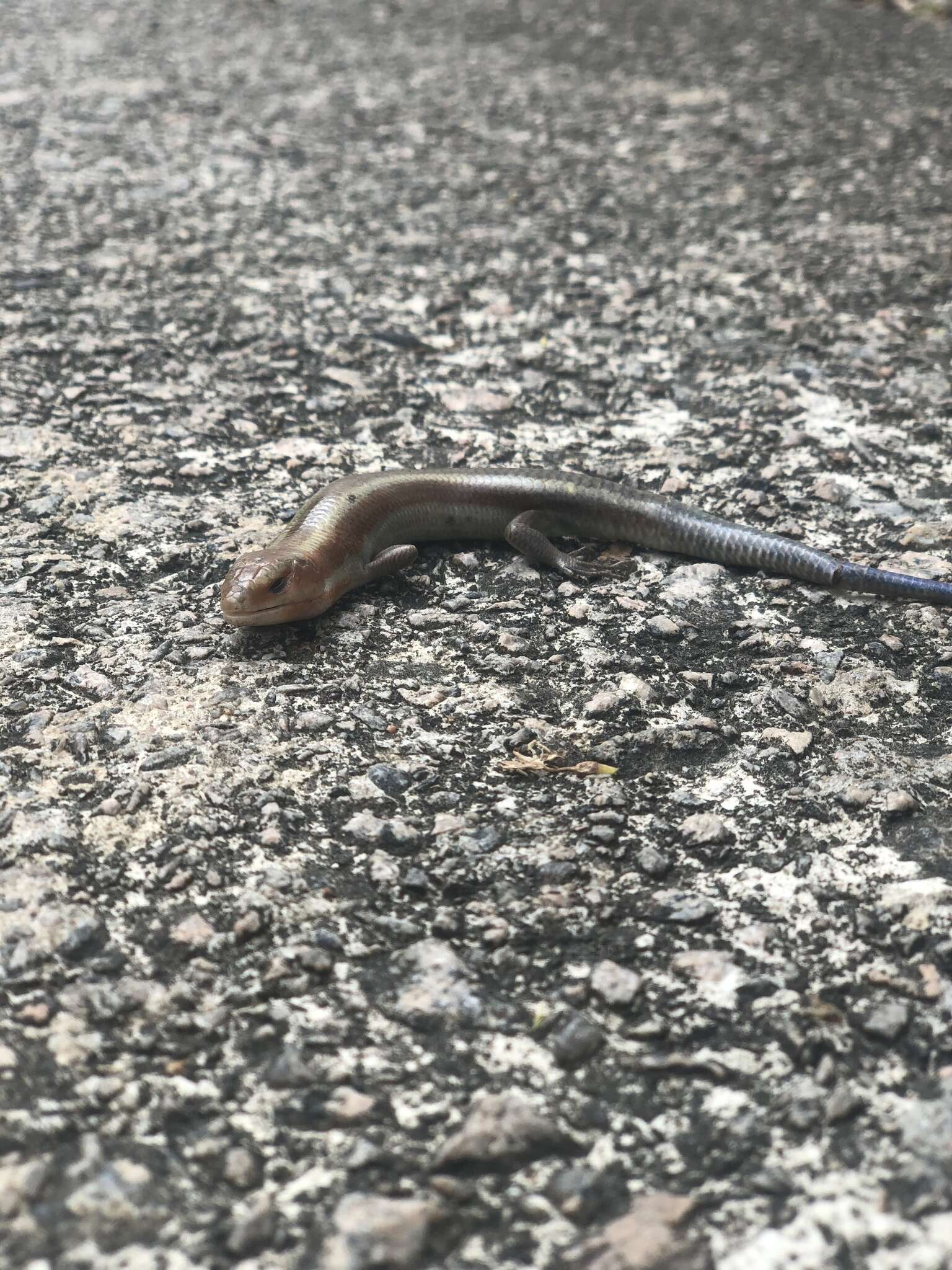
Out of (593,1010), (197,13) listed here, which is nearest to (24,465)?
(593,1010)

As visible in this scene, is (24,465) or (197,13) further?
(197,13)

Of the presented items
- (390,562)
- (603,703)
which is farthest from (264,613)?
(603,703)

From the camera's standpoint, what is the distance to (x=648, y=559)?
11.1ft

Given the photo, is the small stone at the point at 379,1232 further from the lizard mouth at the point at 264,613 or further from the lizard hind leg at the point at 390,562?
the lizard hind leg at the point at 390,562

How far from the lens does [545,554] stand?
3336mm

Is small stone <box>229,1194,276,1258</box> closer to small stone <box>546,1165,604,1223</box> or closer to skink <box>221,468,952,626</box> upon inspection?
small stone <box>546,1165,604,1223</box>

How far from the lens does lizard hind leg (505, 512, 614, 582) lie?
3301mm

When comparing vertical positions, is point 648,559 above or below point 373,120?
below

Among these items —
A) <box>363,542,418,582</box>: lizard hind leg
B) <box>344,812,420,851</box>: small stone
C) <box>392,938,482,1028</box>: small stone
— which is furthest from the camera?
<box>363,542,418,582</box>: lizard hind leg

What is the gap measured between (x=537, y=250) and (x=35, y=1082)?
13.8 feet

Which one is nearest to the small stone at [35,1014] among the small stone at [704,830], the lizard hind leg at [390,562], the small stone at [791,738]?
the small stone at [704,830]

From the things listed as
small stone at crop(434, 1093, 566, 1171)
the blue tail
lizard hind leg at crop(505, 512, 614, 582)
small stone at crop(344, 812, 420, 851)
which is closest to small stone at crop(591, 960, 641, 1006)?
small stone at crop(434, 1093, 566, 1171)

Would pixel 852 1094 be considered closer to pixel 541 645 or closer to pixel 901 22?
pixel 541 645

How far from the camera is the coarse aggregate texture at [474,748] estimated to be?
5.93 feet
